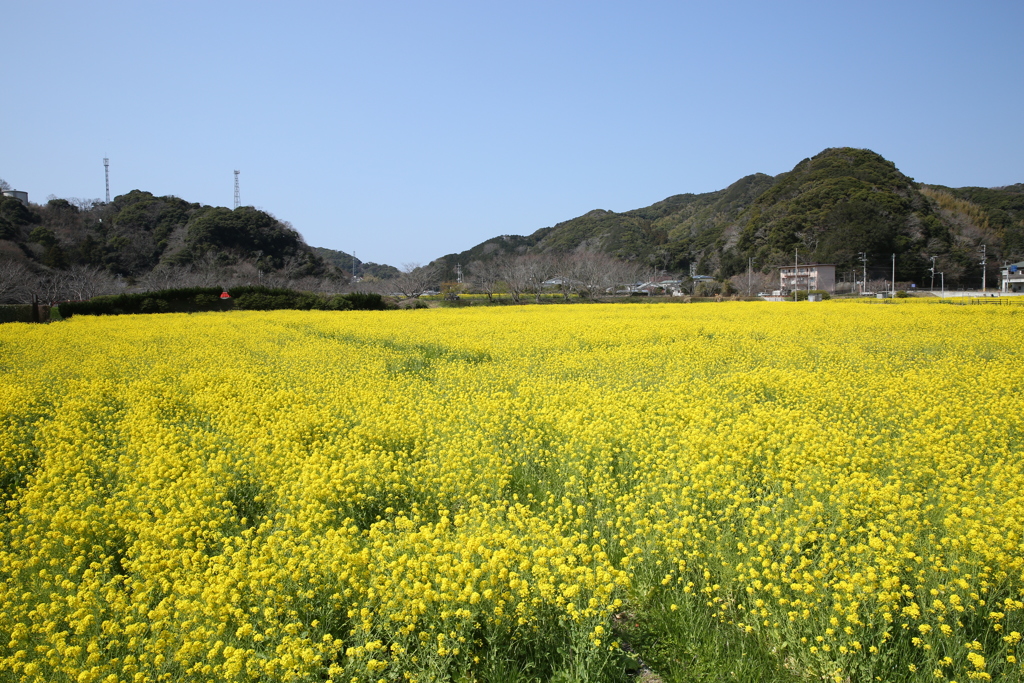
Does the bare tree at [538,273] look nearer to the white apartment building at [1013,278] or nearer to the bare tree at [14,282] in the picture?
the bare tree at [14,282]

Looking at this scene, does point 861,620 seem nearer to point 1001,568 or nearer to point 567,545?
point 1001,568

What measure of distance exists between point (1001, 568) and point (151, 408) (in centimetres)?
929

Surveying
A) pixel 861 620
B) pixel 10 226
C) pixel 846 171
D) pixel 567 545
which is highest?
pixel 846 171

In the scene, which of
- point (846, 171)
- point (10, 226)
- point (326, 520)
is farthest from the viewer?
point (846, 171)

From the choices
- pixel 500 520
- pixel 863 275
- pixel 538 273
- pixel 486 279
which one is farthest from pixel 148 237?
pixel 863 275

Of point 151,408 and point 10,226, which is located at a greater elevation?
point 10,226

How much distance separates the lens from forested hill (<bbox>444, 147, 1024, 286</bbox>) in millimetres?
70562

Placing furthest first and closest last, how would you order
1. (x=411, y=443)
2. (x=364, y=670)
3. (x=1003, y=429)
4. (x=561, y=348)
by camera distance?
1. (x=561, y=348)
2. (x=411, y=443)
3. (x=1003, y=429)
4. (x=364, y=670)

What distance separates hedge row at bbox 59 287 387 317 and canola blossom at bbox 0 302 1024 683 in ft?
75.9

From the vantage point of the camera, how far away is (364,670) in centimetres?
290

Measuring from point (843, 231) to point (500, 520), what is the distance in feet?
260

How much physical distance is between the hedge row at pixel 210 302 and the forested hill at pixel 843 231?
188ft

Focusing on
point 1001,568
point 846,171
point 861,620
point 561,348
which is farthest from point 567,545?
point 846,171

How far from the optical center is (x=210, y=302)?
3509 cm
